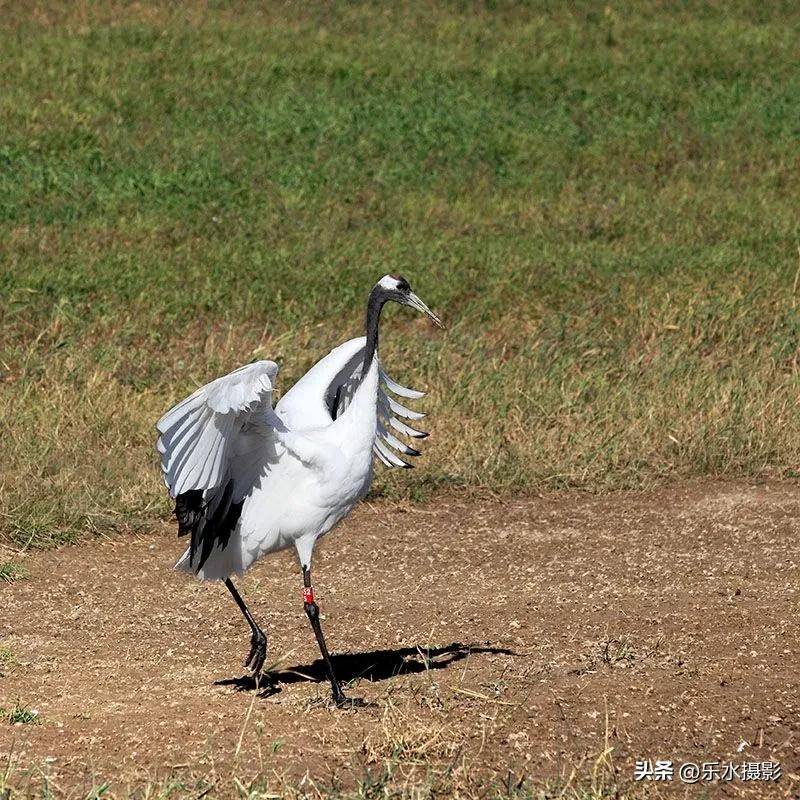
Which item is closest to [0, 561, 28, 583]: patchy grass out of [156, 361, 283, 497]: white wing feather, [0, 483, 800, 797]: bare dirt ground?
[0, 483, 800, 797]: bare dirt ground

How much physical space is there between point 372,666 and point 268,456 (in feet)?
3.19

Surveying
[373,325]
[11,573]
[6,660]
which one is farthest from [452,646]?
[11,573]

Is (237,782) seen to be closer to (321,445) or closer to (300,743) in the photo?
(300,743)

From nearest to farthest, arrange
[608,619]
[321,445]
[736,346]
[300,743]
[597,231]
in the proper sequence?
[300,743]
[321,445]
[608,619]
[736,346]
[597,231]

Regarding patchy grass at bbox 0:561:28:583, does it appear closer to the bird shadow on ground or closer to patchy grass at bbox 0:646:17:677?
patchy grass at bbox 0:646:17:677

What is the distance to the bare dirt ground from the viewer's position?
4.94 meters

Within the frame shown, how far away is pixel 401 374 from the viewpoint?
892 centimetres

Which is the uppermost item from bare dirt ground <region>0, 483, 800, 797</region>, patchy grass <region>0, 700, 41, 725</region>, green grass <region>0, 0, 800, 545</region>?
green grass <region>0, 0, 800, 545</region>

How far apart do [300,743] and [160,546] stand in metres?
2.54

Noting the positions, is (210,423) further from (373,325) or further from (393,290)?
(393,290)

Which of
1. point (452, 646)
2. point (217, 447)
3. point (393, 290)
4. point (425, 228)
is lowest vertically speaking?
point (452, 646)

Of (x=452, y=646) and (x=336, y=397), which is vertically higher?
(x=336, y=397)

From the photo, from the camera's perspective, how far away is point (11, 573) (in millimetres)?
6887

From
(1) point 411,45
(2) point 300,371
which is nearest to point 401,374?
(2) point 300,371
